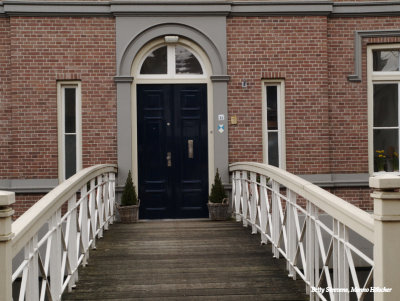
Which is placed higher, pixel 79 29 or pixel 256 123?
pixel 79 29

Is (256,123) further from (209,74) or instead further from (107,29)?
(107,29)

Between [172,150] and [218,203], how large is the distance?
4.63 ft

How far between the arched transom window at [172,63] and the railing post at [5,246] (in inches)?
295

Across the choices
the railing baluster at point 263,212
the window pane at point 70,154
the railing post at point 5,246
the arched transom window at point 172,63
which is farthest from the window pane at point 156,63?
the railing post at point 5,246

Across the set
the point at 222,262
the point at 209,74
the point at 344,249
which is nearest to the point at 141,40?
the point at 209,74

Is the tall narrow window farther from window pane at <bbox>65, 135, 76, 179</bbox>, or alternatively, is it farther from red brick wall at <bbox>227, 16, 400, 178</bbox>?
window pane at <bbox>65, 135, 76, 179</bbox>

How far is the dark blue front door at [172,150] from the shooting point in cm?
1059

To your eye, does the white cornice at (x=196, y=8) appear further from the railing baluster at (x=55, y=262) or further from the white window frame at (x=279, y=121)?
the railing baluster at (x=55, y=262)

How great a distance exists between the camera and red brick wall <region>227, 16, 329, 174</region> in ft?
34.6

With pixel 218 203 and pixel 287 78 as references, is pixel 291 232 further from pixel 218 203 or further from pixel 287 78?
pixel 287 78

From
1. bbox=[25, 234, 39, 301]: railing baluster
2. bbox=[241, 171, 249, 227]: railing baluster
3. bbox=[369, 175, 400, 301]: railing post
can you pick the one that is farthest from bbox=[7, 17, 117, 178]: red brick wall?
bbox=[369, 175, 400, 301]: railing post

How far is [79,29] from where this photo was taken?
10336 mm

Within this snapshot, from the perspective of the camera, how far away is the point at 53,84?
10281 millimetres

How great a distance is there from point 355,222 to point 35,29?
8016 millimetres
